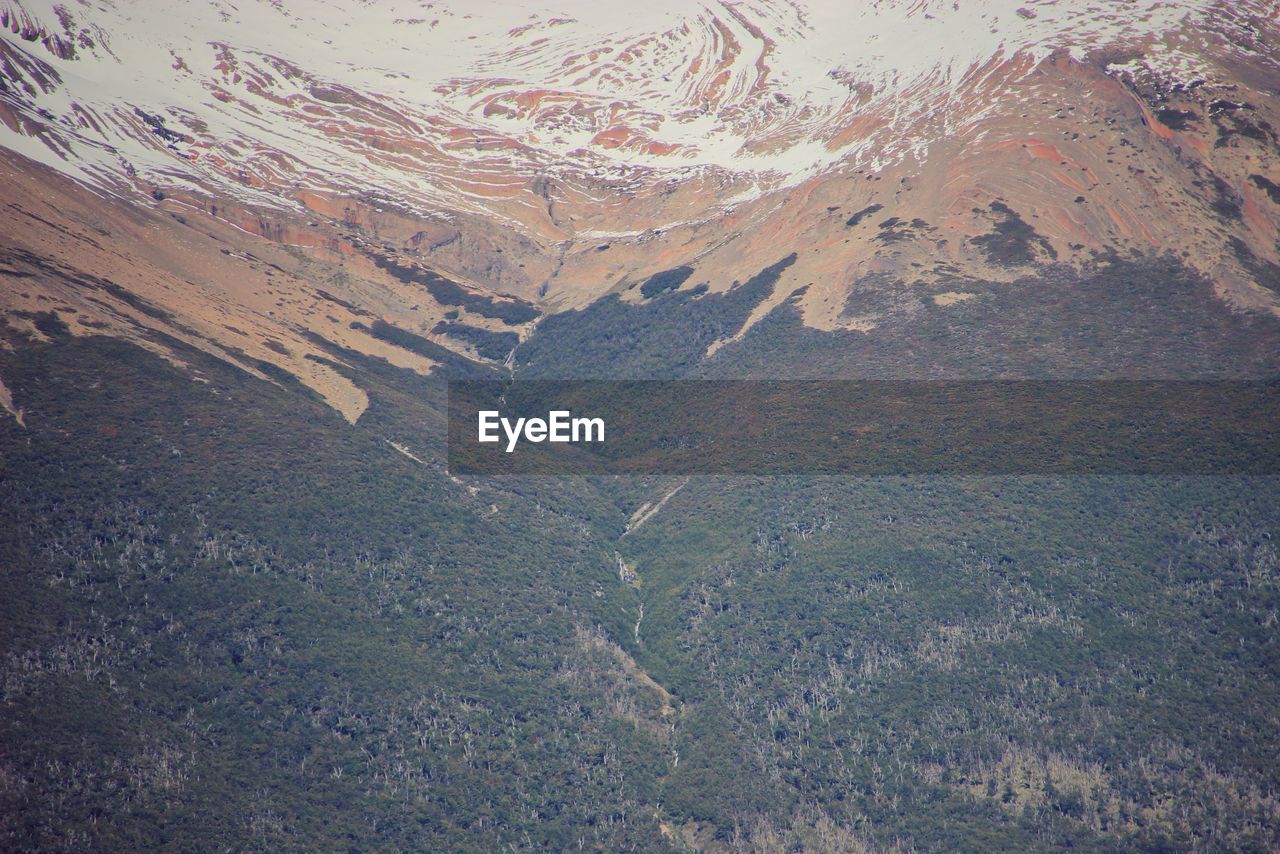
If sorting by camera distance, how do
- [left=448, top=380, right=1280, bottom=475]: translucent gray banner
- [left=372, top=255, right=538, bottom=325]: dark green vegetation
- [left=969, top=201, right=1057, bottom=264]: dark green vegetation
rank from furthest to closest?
[left=372, top=255, right=538, bottom=325]: dark green vegetation → [left=969, top=201, right=1057, bottom=264]: dark green vegetation → [left=448, top=380, right=1280, bottom=475]: translucent gray banner

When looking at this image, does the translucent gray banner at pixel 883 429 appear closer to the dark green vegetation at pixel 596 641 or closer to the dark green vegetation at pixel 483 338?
the dark green vegetation at pixel 596 641

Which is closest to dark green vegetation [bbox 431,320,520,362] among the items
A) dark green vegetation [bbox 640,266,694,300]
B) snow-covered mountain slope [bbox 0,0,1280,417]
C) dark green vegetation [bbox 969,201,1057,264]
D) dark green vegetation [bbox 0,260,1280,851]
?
snow-covered mountain slope [bbox 0,0,1280,417]

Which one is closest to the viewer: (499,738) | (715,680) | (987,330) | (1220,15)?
(499,738)

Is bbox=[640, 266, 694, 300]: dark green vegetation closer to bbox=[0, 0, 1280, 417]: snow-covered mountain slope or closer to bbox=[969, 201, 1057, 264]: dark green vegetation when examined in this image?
bbox=[0, 0, 1280, 417]: snow-covered mountain slope

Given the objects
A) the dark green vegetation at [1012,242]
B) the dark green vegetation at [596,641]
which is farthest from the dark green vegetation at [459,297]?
the dark green vegetation at [1012,242]

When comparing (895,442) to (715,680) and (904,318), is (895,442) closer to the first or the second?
(904,318)

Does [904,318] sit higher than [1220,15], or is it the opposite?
[1220,15]

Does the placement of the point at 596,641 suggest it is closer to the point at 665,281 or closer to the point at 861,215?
the point at 665,281

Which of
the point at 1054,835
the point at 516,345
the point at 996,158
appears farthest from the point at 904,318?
the point at 1054,835

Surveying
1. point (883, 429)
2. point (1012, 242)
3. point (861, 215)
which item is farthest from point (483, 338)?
point (1012, 242)

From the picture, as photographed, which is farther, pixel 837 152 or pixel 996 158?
pixel 837 152
